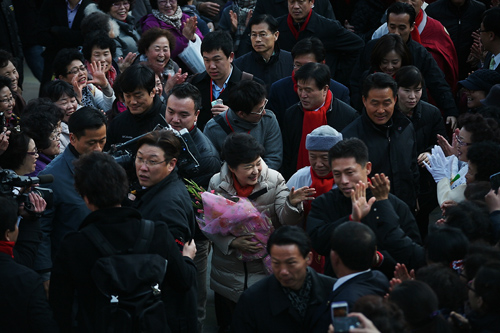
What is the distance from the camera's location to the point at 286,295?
370 cm

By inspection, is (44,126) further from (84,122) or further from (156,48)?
(156,48)

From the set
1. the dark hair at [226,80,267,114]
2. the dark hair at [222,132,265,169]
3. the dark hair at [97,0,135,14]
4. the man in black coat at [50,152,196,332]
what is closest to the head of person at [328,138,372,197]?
the dark hair at [222,132,265,169]

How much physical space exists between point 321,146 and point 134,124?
1.63 m

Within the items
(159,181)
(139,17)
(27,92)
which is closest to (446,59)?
(139,17)

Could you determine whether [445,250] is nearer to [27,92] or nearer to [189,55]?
[189,55]

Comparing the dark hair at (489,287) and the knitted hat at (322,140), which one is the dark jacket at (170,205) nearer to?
the knitted hat at (322,140)

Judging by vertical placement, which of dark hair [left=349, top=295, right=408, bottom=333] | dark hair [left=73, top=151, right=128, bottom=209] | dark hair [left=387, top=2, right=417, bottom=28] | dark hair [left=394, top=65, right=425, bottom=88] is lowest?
dark hair [left=394, top=65, right=425, bottom=88]

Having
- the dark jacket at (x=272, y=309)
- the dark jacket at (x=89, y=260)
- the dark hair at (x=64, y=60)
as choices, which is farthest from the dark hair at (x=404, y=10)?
the dark jacket at (x=89, y=260)

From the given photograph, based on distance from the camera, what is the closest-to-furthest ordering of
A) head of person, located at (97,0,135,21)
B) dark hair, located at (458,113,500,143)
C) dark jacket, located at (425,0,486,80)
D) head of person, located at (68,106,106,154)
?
head of person, located at (68,106,106,154)
dark hair, located at (458,113,500,143)
head of person, located at (97,0,135,21)
dark jacket, located at (425,0,486,80)

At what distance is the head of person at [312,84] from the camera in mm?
5777

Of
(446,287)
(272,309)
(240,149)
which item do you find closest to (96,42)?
(240,149)

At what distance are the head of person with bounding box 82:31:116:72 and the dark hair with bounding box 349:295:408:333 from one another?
4.62 meters

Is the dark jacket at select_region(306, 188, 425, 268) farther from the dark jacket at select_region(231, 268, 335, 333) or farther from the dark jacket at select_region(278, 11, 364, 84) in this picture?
the dark jacket at select_region(278, 11, 364, 84)

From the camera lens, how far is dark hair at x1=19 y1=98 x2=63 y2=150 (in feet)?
17.1
